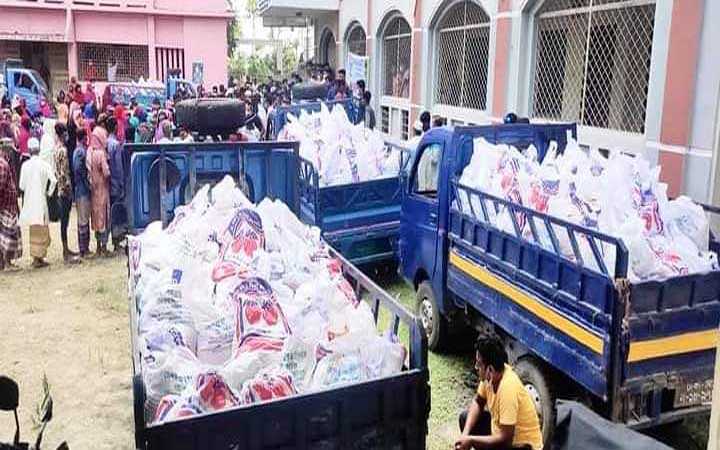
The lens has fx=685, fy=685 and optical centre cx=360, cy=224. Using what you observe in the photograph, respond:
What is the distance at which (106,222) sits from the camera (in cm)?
886

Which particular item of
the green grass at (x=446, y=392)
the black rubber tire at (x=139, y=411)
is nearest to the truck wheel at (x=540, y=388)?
the green grass at (x=446, y=392)

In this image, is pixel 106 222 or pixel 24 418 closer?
pixel 24 418

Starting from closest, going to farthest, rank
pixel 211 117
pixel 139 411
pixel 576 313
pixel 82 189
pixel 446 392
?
pixel 139 411 < pixel 576 313 < pixel 446 392 < pixel 82 189 < pixel 211 117

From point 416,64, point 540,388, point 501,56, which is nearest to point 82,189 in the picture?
point 501,56

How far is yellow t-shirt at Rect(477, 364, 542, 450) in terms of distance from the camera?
126 inches

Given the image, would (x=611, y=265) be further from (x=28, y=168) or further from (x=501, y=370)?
(x=28, y=168)

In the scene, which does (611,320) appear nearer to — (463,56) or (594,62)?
(594,62)

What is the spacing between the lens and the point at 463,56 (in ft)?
40.9

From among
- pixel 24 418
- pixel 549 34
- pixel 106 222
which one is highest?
pixel 549 34

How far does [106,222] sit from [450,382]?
5525mm

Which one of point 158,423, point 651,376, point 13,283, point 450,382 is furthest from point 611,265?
point 13,283

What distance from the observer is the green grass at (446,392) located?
4.49 meters

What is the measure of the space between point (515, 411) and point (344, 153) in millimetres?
4887

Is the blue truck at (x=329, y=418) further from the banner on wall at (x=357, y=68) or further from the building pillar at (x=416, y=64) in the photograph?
the banner on wall at (x=357, y=68)
